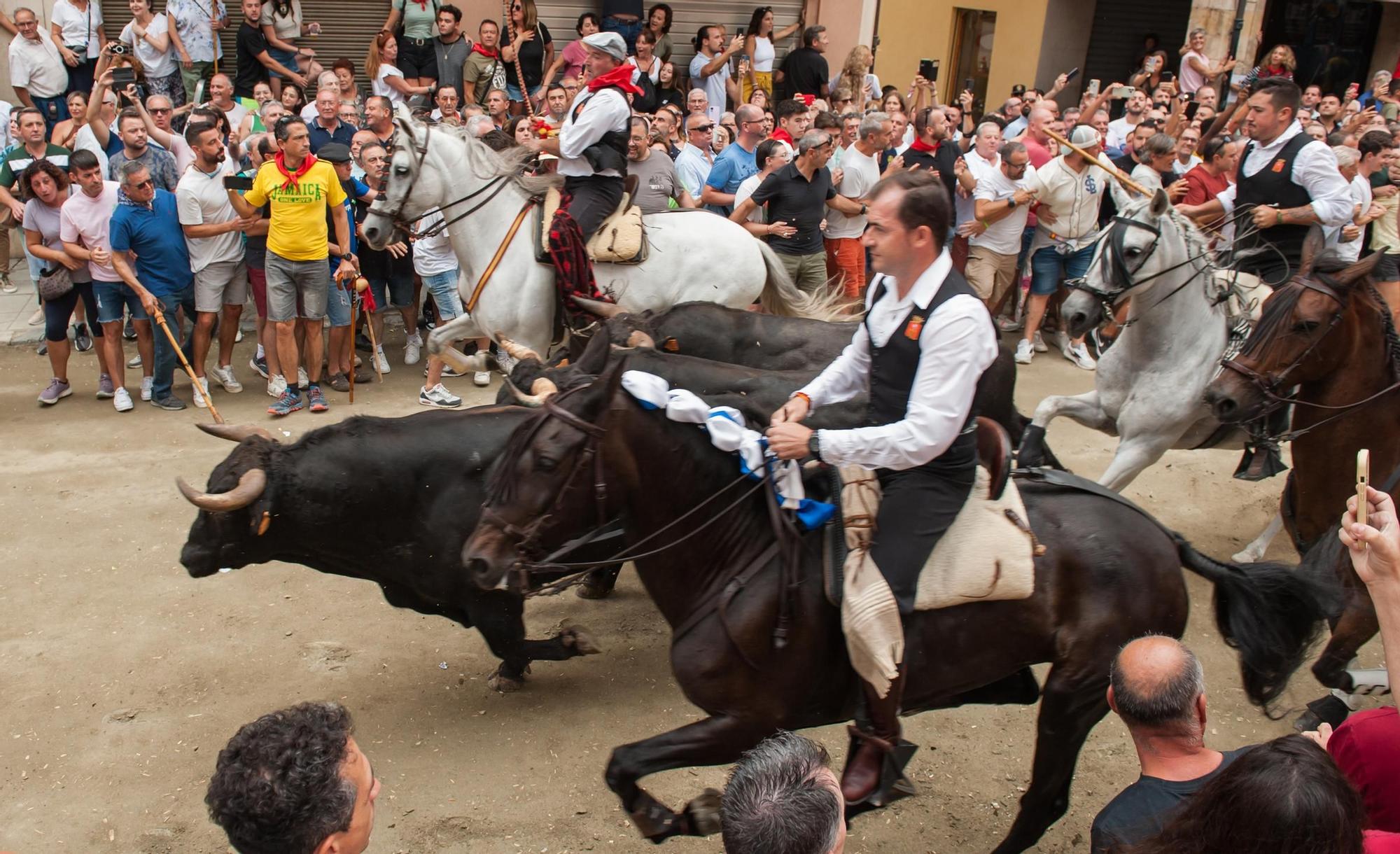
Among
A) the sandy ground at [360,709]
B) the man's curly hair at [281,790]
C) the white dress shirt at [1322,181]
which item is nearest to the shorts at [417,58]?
the sandy ground at [360,709]

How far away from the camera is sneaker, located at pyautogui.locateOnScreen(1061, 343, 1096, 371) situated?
36.4 feet

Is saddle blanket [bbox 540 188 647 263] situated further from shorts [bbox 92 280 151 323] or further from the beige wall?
the beige wall

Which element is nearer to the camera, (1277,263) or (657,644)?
(657,644)

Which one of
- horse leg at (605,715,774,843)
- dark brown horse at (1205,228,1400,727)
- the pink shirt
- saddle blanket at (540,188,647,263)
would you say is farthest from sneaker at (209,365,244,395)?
dark brown horse at (1205,228,1400,727)

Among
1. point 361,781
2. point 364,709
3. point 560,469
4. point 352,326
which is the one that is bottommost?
point 364,709

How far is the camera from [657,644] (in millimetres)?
5898

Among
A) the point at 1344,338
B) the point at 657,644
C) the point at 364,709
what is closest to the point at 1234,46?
the point at 1344,338

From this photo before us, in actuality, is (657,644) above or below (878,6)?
below

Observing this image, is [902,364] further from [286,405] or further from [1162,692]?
[286,405]

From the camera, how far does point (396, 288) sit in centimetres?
→ 1014

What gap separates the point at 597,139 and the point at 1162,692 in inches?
242

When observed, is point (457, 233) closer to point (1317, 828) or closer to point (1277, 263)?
point (1277, 263)

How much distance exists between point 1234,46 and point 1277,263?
13.9 metres

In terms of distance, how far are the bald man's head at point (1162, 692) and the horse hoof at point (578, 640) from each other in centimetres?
300
